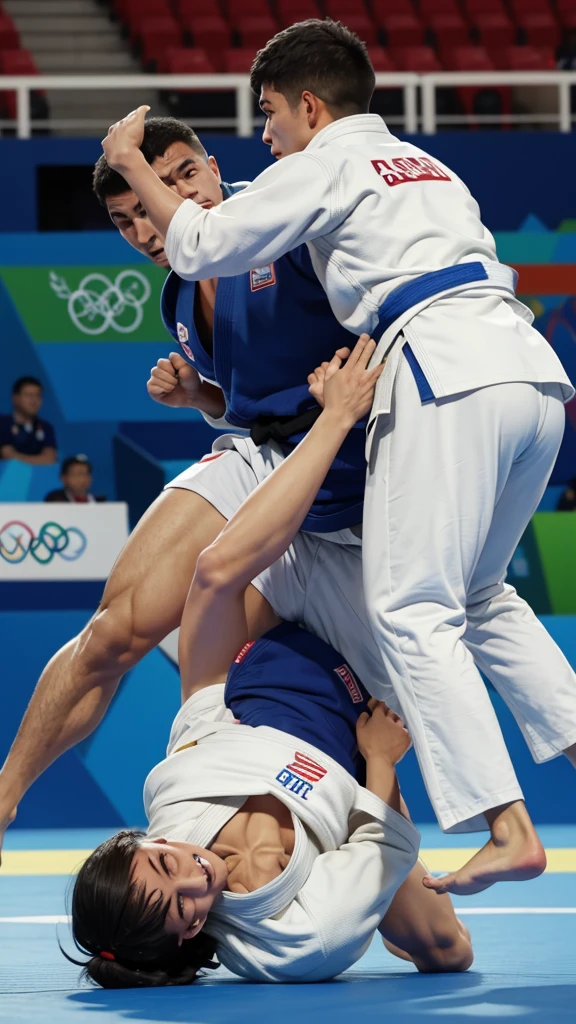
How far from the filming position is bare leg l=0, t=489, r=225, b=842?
3379 mm

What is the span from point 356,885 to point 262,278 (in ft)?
4.45

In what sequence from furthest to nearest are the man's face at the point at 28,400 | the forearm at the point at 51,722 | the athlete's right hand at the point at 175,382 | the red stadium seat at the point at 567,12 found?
the red stadium seat at the point at 567,12, the man's face at the point at 28,400, the athlete's right hand at the point at 175,382, the forearm at the point at 51,722

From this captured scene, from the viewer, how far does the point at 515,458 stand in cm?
269

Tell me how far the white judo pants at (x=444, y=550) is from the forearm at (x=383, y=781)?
0.90ft

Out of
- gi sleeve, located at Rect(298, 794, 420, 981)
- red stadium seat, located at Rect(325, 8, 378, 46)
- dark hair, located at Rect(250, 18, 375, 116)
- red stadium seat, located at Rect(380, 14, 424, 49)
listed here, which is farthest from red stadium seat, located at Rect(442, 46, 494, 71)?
gi sleeve, located at Rect(298, 794, 420, 981)

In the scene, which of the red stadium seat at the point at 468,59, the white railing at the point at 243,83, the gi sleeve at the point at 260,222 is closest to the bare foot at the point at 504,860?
the gi sleeve at the point at 260,222

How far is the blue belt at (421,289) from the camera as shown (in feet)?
8.58

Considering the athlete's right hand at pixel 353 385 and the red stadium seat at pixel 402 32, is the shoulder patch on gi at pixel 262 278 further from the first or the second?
the red stadium seat at pixel 402 32

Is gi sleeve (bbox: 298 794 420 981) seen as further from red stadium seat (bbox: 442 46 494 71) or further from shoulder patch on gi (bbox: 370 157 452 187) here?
red stadium seat (bbox: 442 46 494 71)

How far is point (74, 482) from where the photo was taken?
7.55 meters

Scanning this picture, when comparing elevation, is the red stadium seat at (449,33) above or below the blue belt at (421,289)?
above

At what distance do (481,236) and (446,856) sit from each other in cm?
280

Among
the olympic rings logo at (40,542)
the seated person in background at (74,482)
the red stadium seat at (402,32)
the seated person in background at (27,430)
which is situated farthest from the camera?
the red stadium seat at (402,32)

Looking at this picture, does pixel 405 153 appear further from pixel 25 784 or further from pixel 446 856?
pixel 446 856
